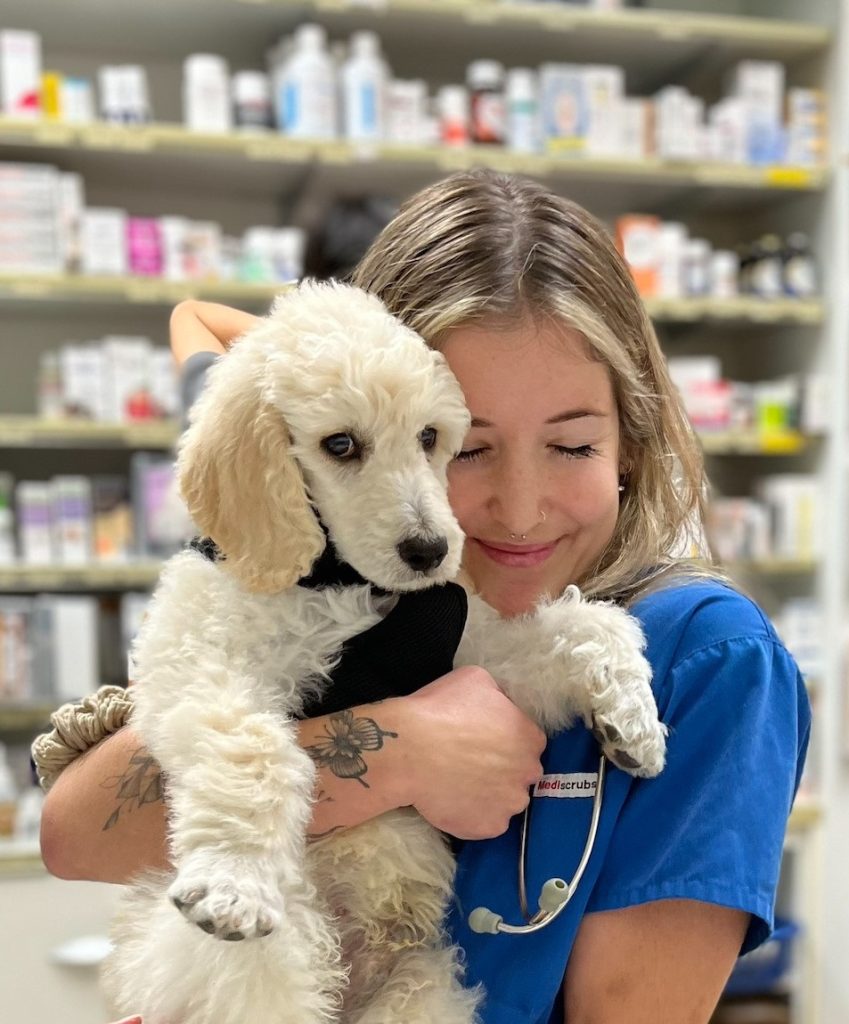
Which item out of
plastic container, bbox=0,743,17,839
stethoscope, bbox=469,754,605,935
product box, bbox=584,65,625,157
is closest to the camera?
stethoscope, bbox=469,754,605,935

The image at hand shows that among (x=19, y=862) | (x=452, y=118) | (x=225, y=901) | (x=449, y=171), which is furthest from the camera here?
(x=449, y=171)

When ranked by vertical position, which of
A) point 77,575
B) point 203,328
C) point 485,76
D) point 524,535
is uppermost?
point 485,76

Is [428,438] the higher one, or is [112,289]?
[112,289]

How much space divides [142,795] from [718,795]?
0.54 meters

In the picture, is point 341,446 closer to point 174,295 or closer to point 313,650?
point 313,650

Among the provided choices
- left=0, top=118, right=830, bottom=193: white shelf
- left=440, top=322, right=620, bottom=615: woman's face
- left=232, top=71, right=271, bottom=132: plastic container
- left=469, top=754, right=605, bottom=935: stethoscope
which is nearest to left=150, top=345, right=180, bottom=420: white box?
left=0, top=118, right=830, bottom=193: white shelf

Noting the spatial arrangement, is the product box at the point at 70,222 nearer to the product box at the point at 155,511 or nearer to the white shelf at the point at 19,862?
the product box at the point at 155,511

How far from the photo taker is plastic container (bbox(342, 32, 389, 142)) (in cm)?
291

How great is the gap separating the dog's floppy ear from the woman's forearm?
0.50 feet

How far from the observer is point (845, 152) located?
10.4 feet

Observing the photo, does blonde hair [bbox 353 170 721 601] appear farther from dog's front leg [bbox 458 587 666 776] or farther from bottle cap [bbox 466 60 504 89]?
bottle cap [bbox 466 60 504 89]

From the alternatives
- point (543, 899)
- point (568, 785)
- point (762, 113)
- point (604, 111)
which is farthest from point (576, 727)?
point (762, 113)

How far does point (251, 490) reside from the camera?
0.98 meters

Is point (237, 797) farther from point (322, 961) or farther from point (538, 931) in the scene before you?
point (538, 931)
